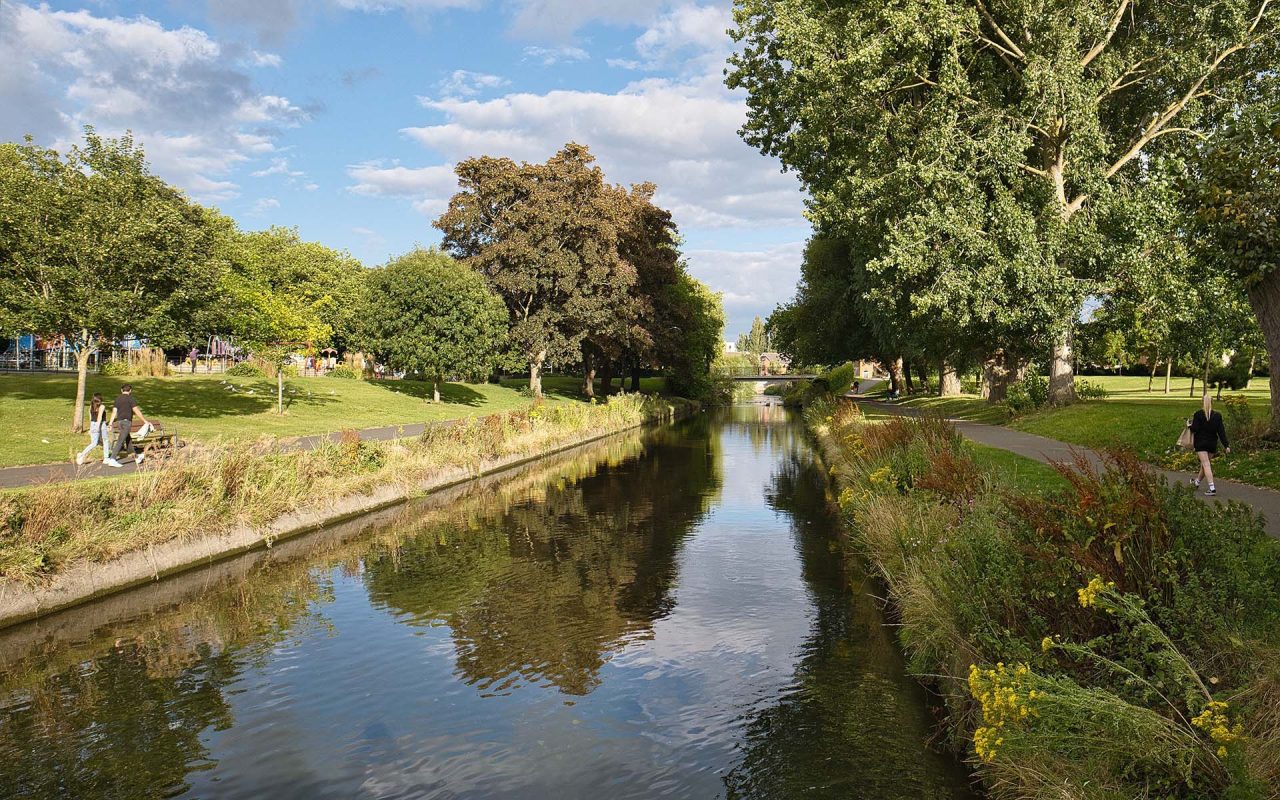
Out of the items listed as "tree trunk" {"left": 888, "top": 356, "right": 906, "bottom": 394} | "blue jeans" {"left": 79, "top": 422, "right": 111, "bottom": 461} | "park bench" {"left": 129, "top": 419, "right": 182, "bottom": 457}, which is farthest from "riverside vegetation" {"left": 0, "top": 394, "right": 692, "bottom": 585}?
"tree trunk" {"left": 888, "top": 356, "right": 906, "bottom": 394}

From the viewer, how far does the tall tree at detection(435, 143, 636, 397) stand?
5034cm

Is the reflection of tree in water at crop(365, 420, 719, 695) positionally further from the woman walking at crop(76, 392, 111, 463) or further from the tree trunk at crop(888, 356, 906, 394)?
the tree trunk at crop(888, 356, 906, 394)

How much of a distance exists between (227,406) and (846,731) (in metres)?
33.9

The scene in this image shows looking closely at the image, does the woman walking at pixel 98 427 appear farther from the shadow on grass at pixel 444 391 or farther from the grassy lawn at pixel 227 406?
the shadow on grass at pixel 444 391

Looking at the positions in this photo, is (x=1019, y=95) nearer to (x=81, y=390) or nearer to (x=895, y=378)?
(x=81, y=390)

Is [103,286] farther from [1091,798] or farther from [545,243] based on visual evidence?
[545,243]

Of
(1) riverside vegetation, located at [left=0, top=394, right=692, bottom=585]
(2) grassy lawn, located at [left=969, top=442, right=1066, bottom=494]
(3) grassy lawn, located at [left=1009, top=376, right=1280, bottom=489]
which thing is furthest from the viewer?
(3) grassy lawn, located at [left=1009, top=376, right=1280, bottom=489]

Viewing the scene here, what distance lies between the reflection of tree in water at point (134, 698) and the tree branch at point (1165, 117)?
2821cm

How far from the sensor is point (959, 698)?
23.9ft

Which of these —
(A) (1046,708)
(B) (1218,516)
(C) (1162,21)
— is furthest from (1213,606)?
(C) (1162,21)

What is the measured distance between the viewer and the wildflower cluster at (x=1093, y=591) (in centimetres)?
567

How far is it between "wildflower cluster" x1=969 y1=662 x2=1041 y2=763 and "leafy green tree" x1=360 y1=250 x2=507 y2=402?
134 ft

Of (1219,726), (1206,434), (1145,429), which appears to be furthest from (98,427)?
(1145,429)

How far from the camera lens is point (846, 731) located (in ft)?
25.1
